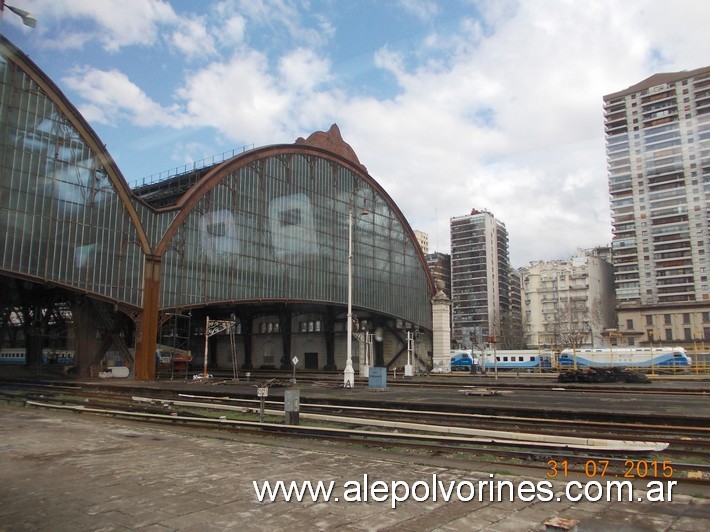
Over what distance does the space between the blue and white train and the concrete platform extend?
5595 centimetres

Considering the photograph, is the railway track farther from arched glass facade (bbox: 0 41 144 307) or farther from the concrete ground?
arched glass facade (bbox: 0 41 144 307)

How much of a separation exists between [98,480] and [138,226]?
35.4 m

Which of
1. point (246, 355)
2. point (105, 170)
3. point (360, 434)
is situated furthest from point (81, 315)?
point (360, 434)

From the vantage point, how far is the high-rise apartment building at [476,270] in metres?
159

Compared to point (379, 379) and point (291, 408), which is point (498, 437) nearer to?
point (291, 408)

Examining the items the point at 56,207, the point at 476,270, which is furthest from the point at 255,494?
the point at 476,270

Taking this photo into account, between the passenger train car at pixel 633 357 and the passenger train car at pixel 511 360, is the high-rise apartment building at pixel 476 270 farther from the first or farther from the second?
the passenger train car at pixel 633 357

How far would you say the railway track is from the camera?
1029 cm

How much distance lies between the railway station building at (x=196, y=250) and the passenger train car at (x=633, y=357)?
18.6m

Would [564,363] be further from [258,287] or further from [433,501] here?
[433,501]

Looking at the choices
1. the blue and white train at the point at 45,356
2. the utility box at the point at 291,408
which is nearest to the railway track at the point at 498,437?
the utility box at the point at 291,408

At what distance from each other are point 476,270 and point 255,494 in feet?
514

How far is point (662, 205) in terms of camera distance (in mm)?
105250

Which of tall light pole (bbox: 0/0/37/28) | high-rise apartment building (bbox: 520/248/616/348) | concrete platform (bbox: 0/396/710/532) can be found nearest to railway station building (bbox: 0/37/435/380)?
concrete platform (bbox: 0/396/710/532)
